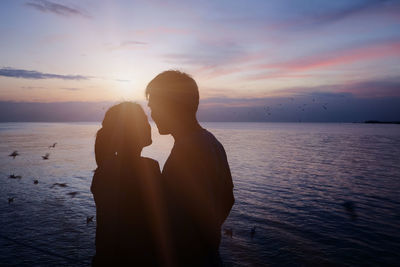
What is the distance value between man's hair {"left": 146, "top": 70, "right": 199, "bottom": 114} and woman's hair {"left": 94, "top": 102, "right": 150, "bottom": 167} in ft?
0.93

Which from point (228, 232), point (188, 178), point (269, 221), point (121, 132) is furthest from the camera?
point (269, 221)

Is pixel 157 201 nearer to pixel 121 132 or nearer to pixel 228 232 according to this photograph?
pixel 121 132

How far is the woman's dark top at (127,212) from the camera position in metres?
2.47

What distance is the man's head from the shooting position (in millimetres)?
2799

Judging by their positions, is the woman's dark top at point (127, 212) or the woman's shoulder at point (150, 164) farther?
the woman's shoulder at point (150, 164)

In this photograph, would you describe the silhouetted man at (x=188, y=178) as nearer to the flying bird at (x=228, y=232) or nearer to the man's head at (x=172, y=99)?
the man's head at (x=172, y=99)

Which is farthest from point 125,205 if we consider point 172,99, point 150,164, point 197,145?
point 172,99

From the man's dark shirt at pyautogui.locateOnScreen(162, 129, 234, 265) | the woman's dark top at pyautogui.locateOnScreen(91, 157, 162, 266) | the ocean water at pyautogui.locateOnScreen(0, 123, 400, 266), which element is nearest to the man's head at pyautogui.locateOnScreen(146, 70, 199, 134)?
the man's dark shirt at pyautogui.locateOnScreen(162, 129, 234, 265)

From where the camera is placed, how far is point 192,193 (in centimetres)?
254

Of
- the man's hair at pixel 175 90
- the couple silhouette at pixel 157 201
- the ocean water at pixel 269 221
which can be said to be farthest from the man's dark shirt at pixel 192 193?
the ocean water at pixel 269 221

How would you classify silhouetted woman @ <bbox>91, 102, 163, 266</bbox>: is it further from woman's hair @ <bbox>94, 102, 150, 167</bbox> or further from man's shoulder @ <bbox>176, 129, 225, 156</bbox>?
man's shoulder @ <bbox>176, 129, 225, 156</bbox>


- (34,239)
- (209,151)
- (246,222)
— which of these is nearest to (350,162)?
(246,222)

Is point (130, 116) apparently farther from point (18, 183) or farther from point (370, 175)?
point (370, 175)

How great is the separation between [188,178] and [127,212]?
2.09 feet
